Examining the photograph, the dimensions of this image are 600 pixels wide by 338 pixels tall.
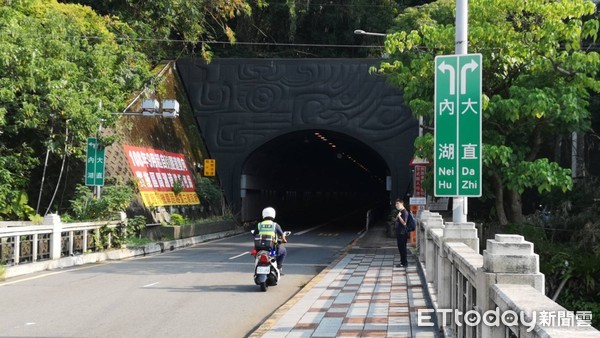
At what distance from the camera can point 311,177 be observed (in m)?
59.1

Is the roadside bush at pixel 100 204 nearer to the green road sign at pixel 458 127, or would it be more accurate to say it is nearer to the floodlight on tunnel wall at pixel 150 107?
the floodlight on tunnel wall at pixel 150 107

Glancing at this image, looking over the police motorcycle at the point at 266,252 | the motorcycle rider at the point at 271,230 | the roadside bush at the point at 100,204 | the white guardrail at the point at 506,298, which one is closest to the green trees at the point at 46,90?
the roadside bush at the point at 100,204

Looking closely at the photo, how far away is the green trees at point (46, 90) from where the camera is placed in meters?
19.6

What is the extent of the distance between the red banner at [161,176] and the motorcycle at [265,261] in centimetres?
1392

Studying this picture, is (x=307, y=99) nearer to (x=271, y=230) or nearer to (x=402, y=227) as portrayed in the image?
(x=402, y=227)

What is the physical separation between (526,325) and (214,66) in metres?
33.2

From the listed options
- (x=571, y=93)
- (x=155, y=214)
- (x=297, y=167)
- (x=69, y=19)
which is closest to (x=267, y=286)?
(x=571, y=93)

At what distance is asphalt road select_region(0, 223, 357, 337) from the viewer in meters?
8.68

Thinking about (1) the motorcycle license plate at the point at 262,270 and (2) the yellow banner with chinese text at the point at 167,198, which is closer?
(1) the motorcycle license plate at the point at 262,270

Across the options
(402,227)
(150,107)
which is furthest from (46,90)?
(402,227)

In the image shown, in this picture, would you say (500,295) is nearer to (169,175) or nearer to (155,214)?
(155,214)

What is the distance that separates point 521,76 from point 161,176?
1681 centimetres

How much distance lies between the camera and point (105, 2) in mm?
32031

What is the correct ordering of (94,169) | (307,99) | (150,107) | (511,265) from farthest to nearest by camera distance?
(307,99), (150,107), (94,169), (511,265)
